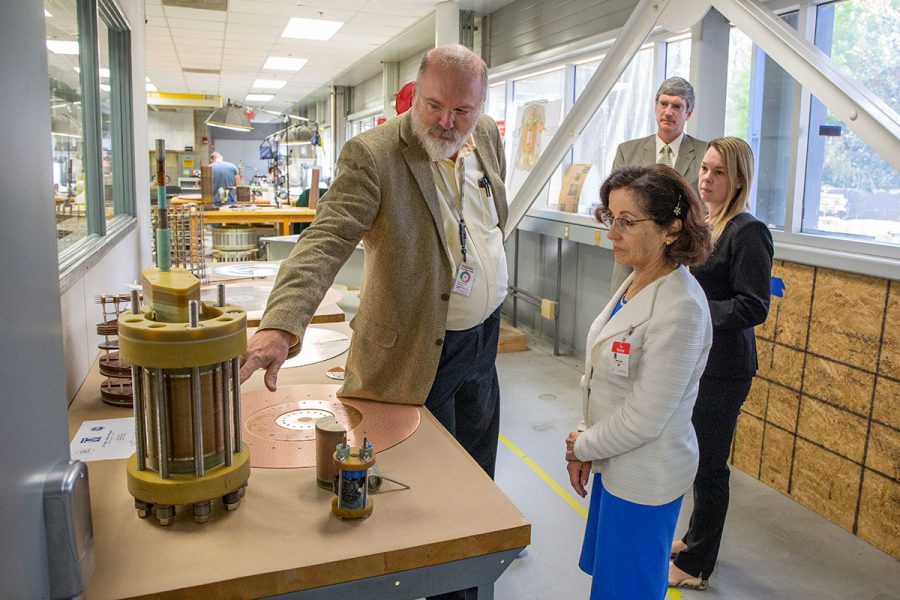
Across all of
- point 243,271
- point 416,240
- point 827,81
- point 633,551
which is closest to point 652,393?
point 633,551

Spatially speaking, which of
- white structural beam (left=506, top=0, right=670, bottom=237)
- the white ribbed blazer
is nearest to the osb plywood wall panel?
white structural beam (left=506, top=0, right=670, bottom=237)

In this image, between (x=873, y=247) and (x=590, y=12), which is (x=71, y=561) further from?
(x=590, y=12)

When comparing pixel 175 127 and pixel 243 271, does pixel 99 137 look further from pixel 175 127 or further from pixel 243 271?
pixel 175 127

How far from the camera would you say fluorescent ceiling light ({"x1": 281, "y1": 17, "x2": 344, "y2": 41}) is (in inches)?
294

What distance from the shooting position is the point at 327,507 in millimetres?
1177

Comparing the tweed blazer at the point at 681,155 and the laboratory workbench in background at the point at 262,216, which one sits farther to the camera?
the laboratory workbench in background at the point at 262,216

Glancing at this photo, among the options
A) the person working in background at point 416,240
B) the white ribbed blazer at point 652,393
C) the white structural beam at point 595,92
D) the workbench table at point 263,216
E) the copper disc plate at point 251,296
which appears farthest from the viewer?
the workbench table at point 263,216

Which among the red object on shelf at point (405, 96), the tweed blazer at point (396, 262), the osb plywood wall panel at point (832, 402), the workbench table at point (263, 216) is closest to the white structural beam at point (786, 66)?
the osb plywood wall panel at point (832, 402)

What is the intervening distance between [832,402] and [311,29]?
697 centimetres

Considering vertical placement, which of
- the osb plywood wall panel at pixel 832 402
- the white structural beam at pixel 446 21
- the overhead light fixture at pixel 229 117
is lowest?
the osb plywood wall panel at pixel 832 402

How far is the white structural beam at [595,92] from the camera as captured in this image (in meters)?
3.09

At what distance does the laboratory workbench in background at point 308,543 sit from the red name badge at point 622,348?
49 centimetres

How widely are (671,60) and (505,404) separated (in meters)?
2.54

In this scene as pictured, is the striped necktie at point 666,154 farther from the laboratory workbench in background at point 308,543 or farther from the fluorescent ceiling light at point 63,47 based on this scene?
the fluorescent ceiling light at point 63,47
